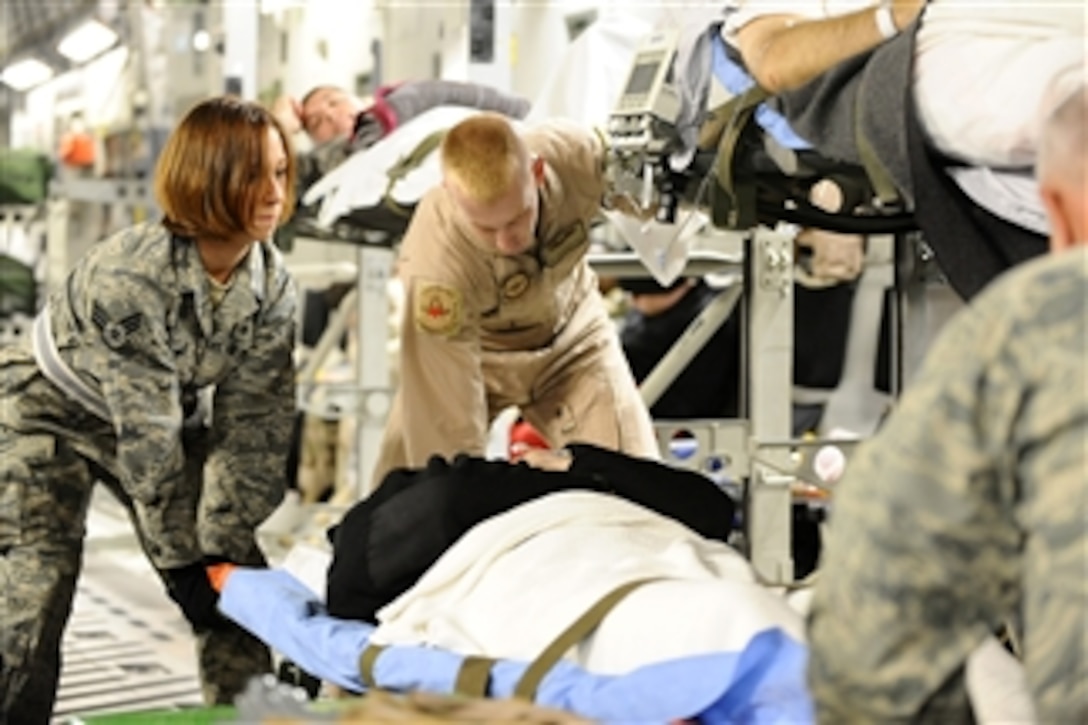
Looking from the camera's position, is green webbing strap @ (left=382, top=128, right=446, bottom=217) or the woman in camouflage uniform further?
green webbing strap @ (left=382, top=128, right=446, bottom=217)

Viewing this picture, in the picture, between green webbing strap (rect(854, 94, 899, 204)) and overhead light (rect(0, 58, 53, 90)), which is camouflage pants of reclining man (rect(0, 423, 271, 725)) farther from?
overhead light (rect(0, 58, 53, 90))

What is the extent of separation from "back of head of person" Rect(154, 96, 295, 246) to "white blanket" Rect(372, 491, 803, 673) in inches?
39.0

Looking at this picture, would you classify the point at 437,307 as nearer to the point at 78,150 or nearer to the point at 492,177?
the point at 492,177

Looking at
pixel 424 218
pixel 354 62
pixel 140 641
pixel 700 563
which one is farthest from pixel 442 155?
pixel 140 641

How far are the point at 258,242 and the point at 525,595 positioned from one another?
53.7 inches

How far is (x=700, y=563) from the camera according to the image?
2154 millimetres

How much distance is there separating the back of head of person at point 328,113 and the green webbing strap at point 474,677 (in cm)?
283

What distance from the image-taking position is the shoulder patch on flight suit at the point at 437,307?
3.50 metres

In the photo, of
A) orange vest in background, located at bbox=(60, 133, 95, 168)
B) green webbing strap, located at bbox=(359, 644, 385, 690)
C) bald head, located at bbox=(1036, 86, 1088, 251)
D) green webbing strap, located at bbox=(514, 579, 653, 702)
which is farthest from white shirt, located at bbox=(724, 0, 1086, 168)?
orange vest in background, located at bbox=(60, 133, 95, 168)

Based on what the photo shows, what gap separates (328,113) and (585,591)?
2938 millimetres

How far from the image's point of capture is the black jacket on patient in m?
2.38

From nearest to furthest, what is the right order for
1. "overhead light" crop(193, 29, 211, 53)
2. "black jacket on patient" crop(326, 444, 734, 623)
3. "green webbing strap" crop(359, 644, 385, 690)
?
"green webbing strap" crop(359, 644, 385, 690)
"black jacket on patient" crop(326, 444, 734, 623)
"overhead light" crop(193, 29, 211, 53)

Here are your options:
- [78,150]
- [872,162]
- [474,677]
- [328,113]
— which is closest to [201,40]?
[78,150]

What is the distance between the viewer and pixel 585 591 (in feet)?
6.68
